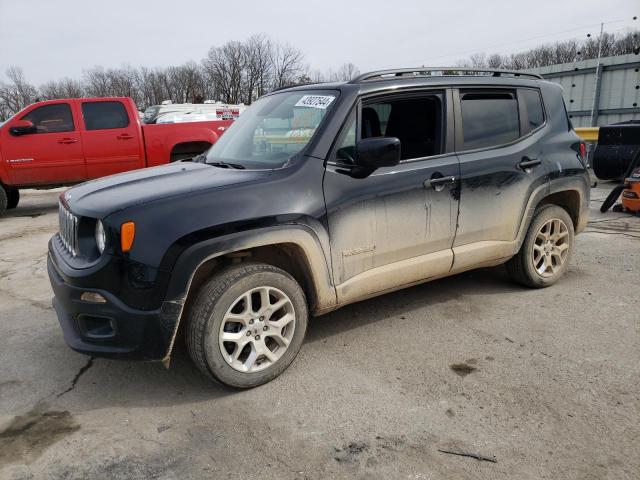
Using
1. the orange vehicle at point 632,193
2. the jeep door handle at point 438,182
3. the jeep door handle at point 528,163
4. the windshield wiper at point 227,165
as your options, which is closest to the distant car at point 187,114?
the orange vehicle at point 632,193

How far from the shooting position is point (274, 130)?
3.66 meters

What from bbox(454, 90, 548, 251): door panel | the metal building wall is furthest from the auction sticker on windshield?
the metal building wall

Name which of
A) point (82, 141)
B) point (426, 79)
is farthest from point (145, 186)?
point (82, 141)

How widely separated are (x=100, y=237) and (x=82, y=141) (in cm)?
773

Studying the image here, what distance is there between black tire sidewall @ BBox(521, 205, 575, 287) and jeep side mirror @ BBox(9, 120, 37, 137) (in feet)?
29.2

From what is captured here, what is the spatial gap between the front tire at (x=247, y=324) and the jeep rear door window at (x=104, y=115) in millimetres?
7999

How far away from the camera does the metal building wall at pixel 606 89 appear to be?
60.5 feet

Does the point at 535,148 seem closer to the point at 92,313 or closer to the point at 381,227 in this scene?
the point at 381,227

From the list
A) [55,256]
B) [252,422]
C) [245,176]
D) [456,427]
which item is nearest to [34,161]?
[55,256]

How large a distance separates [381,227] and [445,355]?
0.98 m

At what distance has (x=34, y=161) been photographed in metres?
9.16

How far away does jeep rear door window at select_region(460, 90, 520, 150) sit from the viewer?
3.79 meters

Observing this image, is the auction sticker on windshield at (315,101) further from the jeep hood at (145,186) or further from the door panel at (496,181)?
the door panel at (496,181)

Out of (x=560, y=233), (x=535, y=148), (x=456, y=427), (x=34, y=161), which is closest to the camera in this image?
(x=456, y=427)
